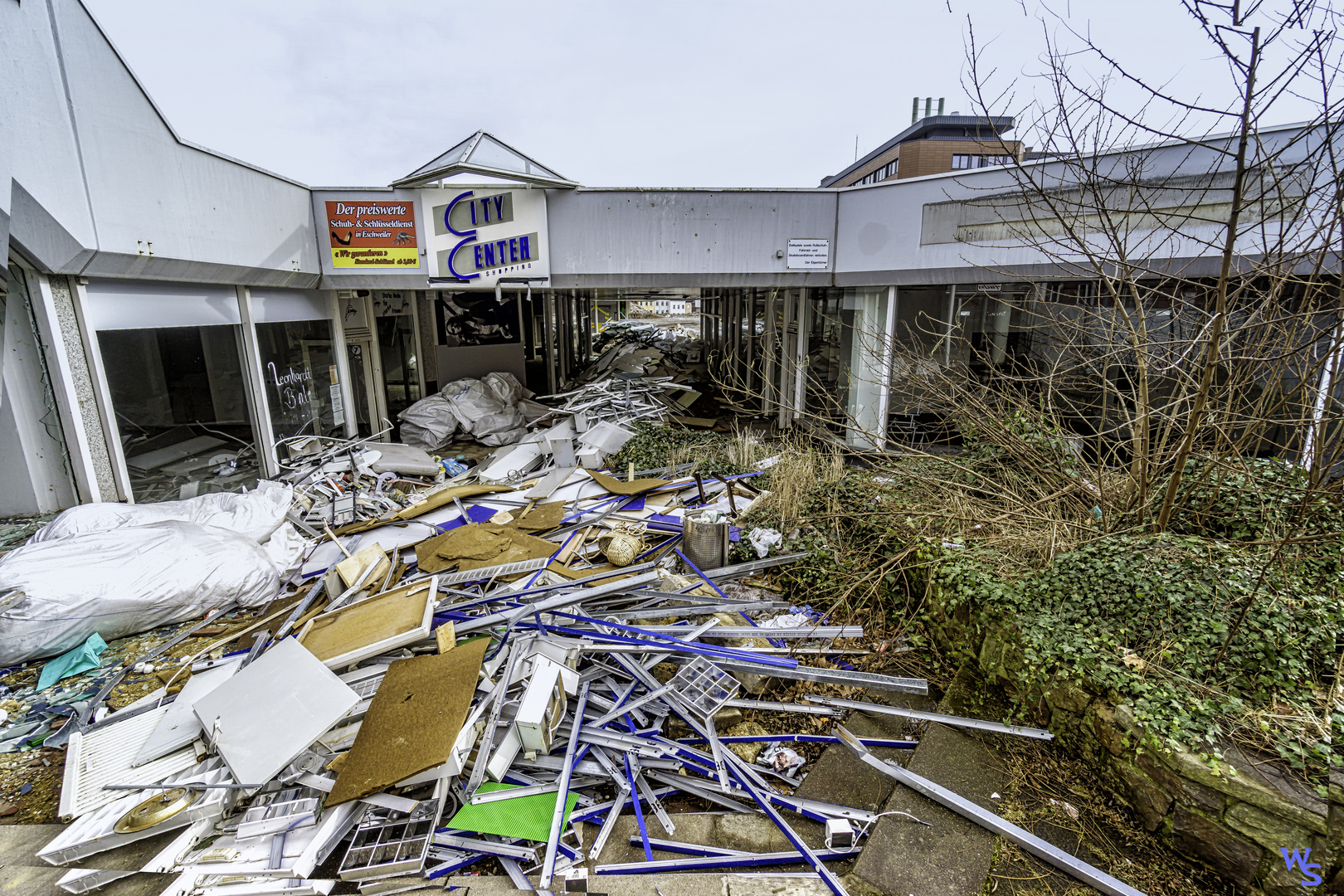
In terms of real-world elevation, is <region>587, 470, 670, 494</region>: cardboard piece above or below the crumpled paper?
above

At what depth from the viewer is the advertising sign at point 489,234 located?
8.74 m

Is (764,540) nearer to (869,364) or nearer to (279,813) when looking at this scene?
(279,813)

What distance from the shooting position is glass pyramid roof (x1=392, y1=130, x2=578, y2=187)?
8.26 metres

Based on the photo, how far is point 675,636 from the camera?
4.16 metres

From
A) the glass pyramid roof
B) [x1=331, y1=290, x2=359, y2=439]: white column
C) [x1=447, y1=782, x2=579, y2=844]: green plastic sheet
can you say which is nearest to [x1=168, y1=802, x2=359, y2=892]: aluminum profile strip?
[x1=447, y1=782, x2=579, y2=844]: green plastic sheet

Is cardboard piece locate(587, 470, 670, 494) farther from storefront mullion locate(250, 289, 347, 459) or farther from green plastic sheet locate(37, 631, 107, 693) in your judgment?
storefront mullion locate(250, 289, 347, 459)

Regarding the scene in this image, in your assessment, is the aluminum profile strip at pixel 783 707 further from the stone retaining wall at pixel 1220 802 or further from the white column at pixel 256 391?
the white column at pixel 256 391

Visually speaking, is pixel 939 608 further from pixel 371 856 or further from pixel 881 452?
pixel 371 856

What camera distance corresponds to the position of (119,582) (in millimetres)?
4402

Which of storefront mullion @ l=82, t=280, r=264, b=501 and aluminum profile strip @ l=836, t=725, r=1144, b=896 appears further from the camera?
storefront mullion @ l=82, t=280, r=264, b=501

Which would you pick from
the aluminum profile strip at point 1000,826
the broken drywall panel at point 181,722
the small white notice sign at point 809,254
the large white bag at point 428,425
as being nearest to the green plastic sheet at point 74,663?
the broken drywall panel at point 181,722

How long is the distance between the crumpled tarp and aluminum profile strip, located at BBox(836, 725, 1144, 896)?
8.56 meters

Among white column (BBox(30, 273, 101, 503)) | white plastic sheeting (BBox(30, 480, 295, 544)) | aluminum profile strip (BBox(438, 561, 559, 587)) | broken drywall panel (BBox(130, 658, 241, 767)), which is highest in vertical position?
white column (BBox(30, 273, 101, 503))

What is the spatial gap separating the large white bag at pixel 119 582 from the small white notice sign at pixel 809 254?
748 centimetres
